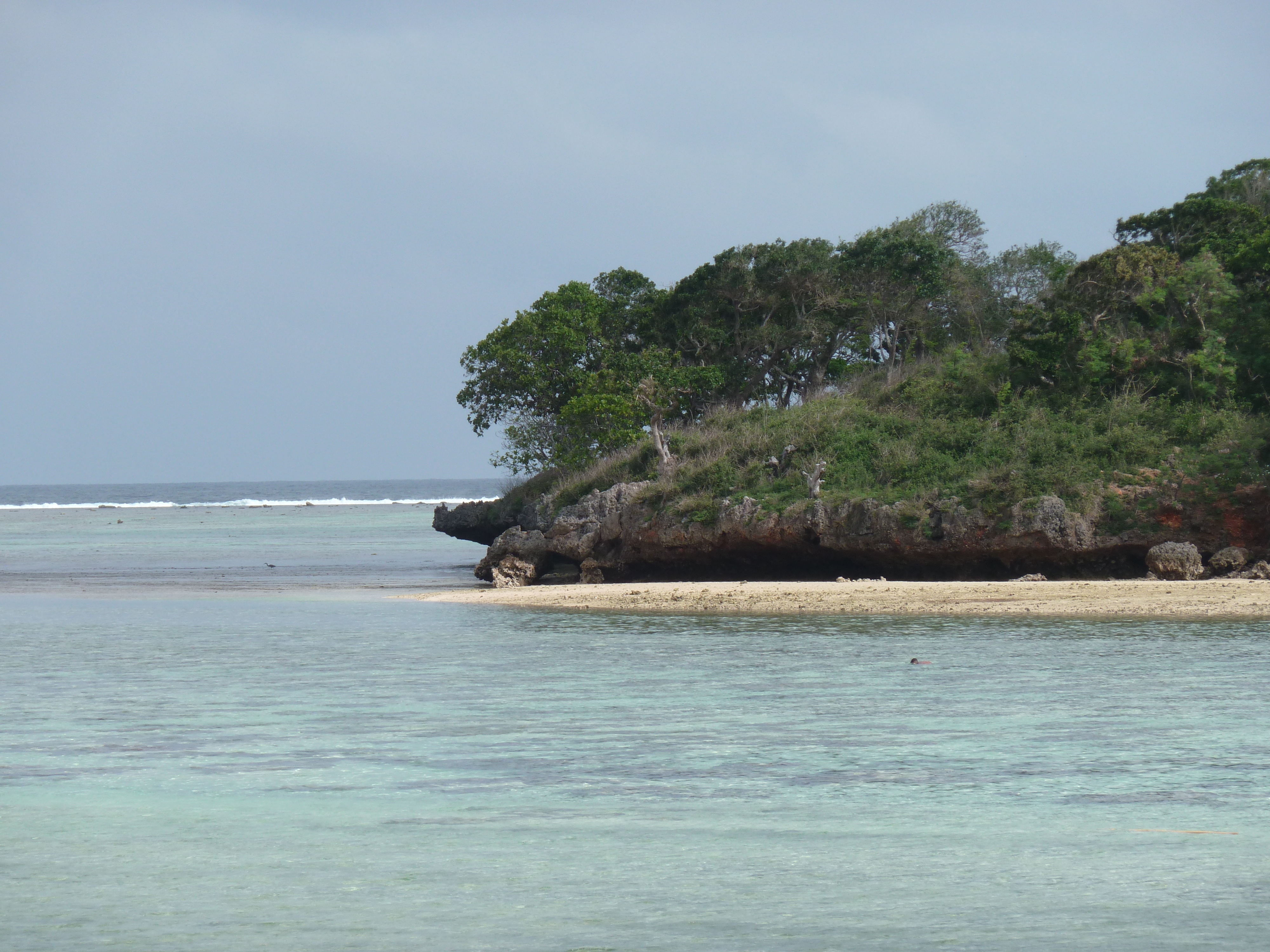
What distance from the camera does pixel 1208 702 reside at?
13.3 meters

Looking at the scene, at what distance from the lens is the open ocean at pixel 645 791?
21.7ft

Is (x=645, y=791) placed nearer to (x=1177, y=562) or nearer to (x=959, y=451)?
(x=1177, y=562)

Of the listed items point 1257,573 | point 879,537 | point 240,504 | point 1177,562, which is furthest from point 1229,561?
point 240,504

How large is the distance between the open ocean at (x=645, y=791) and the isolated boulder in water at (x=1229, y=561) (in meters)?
6.09

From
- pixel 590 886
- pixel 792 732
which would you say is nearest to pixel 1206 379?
pixel 792 732

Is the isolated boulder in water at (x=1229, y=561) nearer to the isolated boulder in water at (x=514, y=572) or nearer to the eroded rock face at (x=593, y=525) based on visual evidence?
the eroded rock face at (x=593, y=525)

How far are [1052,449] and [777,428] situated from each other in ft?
25.2

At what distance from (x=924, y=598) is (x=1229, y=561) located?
6.85 metres

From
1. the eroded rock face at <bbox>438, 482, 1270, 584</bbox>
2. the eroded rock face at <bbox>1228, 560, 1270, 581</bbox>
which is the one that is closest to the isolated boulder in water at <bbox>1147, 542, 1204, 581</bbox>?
the eroded rock face at <bbox>438, 482, 1270, 584</bbox>

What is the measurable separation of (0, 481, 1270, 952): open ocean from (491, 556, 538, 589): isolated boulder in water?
12.4 metres

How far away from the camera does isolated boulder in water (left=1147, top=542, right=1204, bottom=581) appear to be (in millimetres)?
26109

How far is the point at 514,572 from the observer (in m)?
33.8

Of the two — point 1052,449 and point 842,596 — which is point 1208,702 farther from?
point 1052,449

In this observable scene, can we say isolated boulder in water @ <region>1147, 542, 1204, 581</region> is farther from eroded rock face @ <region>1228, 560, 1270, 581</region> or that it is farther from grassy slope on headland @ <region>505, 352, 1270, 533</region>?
grassy slope on headland @ <region>505, 352, 1270, 533</region>
